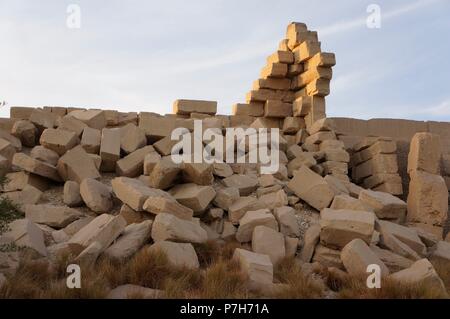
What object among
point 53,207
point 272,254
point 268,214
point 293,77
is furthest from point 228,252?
point 293,77

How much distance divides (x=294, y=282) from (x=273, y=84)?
9341 mm

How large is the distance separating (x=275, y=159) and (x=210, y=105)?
388 cm

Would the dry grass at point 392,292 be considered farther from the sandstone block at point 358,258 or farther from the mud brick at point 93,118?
the mud brick at point 93,118

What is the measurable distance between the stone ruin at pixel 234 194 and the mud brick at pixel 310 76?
0.18 ft

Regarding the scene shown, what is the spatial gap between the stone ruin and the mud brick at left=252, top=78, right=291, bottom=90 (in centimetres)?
88

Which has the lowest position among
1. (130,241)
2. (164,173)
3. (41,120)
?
(130,241)

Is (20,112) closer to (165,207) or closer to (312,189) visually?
(165,207)

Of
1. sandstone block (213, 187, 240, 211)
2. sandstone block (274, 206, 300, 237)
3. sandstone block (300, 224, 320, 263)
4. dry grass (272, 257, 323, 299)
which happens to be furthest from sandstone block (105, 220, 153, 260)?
sandstone block (300, 224, 320, 263)

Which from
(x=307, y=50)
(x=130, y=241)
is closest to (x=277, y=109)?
(x=307, y=50)

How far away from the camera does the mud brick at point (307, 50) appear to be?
1324cm

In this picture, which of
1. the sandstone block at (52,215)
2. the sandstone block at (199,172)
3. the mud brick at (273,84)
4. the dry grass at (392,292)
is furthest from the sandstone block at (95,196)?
the mud brick at (273,84)

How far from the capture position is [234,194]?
8641mm

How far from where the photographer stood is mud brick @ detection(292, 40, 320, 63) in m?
13.2

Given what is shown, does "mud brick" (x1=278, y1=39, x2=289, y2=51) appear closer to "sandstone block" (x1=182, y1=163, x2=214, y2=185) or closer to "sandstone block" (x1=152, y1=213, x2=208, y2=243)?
"sandstone block" (x1=182, y1=163, x2=214, y2=185)
